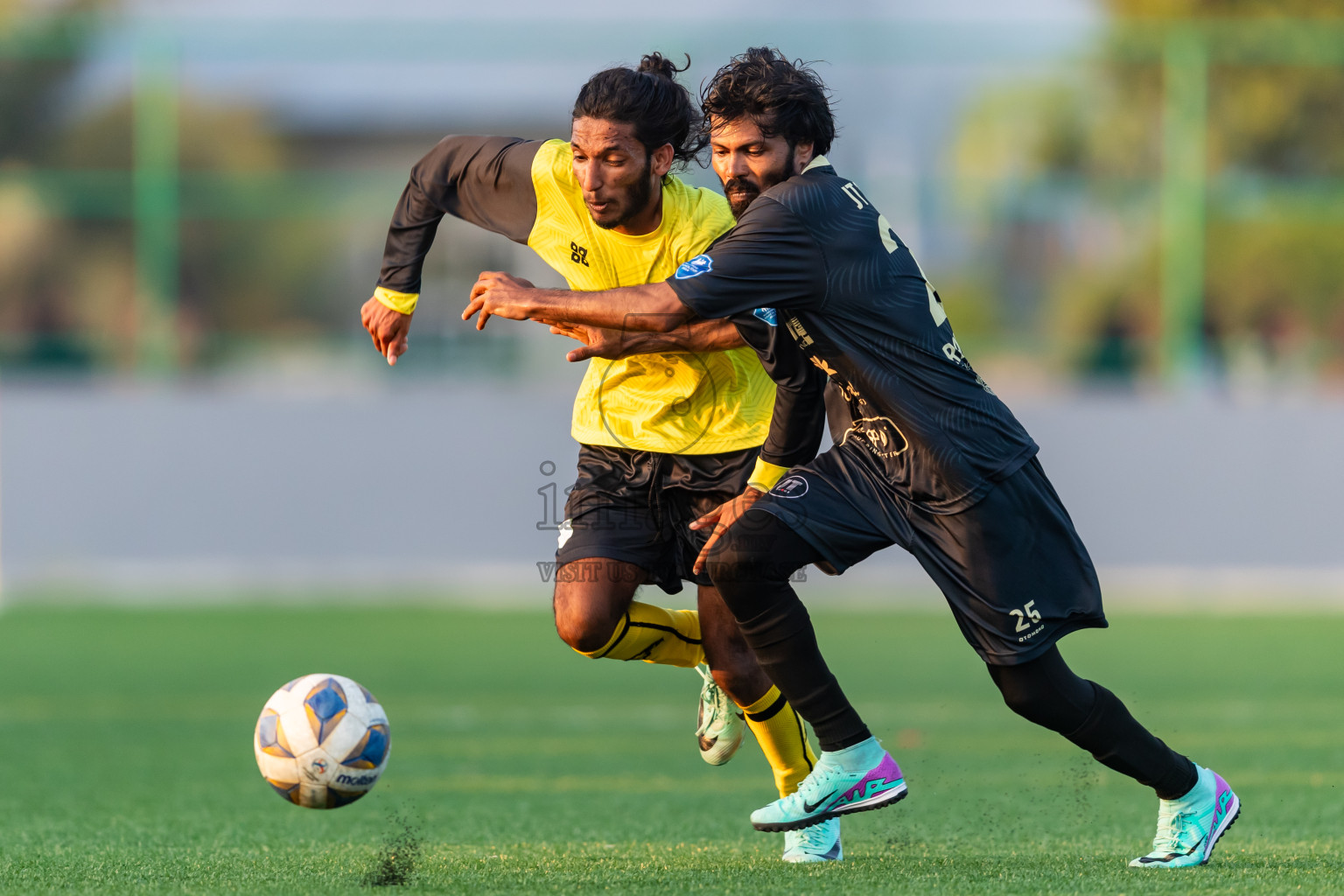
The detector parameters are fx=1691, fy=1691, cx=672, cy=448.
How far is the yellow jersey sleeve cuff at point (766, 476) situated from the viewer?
480 centimetres

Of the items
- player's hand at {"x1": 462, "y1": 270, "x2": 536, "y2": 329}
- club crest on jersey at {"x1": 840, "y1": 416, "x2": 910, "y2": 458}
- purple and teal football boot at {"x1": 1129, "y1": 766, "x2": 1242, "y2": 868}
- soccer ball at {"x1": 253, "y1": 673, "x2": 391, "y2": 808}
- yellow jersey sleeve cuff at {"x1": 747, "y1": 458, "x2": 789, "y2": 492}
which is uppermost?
player's hand at {"x1": 462, "y1": 270, "x2": 536, "y2": 329}

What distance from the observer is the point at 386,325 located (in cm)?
512

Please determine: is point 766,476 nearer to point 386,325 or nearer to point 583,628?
point 583,628

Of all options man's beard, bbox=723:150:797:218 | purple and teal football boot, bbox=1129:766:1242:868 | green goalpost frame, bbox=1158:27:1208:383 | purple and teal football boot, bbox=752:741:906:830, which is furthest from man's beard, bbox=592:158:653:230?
green goalpost frame, bbox=1158:27:1208:383

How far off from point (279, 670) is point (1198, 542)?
6.85m

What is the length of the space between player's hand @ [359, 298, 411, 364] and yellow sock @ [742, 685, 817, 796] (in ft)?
4.99

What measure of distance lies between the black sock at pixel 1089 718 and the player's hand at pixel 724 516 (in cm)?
83

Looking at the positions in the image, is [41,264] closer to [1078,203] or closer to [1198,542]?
[1078,203]

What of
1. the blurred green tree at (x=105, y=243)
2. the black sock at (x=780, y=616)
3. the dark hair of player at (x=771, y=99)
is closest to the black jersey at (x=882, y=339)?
the dark hair of player at (x=771, y=99)

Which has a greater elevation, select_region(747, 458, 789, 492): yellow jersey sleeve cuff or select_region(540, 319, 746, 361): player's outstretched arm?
select_region(540, 319, 746, 361): player's outstretched arm

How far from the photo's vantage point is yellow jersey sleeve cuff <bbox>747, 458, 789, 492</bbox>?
4801 mm

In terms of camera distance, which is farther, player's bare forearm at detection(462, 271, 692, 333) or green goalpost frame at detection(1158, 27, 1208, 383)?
green goalpost frame at detection(1158, 27, 1208, 383)

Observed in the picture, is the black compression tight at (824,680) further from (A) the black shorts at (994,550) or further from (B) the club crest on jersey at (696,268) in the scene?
(B) the club crest on jersey at (696,268)

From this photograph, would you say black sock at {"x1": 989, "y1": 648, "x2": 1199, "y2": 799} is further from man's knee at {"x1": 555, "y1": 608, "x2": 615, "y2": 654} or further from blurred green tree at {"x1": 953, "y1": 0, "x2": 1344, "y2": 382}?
blurred green tree at {"x1": 953, "y1": 0, "x2": 1344, "y2": 382}
